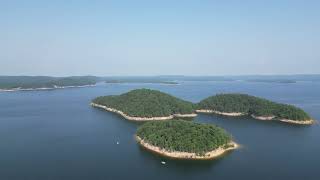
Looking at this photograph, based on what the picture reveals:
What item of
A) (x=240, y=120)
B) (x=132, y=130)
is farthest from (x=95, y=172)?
(x=240, y=120)

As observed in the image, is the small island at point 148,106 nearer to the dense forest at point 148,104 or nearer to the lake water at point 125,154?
the dense forest at point 148,104

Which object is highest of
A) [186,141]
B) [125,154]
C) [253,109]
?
[186,141]

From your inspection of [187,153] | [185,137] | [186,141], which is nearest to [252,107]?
[185,137]

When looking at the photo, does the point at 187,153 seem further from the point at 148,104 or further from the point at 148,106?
the point at 148,104

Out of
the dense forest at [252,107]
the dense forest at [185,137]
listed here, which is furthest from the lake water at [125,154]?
the dense forest at [252,107]

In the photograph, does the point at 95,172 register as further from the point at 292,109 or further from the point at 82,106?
the point at 82,106

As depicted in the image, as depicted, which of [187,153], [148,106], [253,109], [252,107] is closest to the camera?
[187,153]
